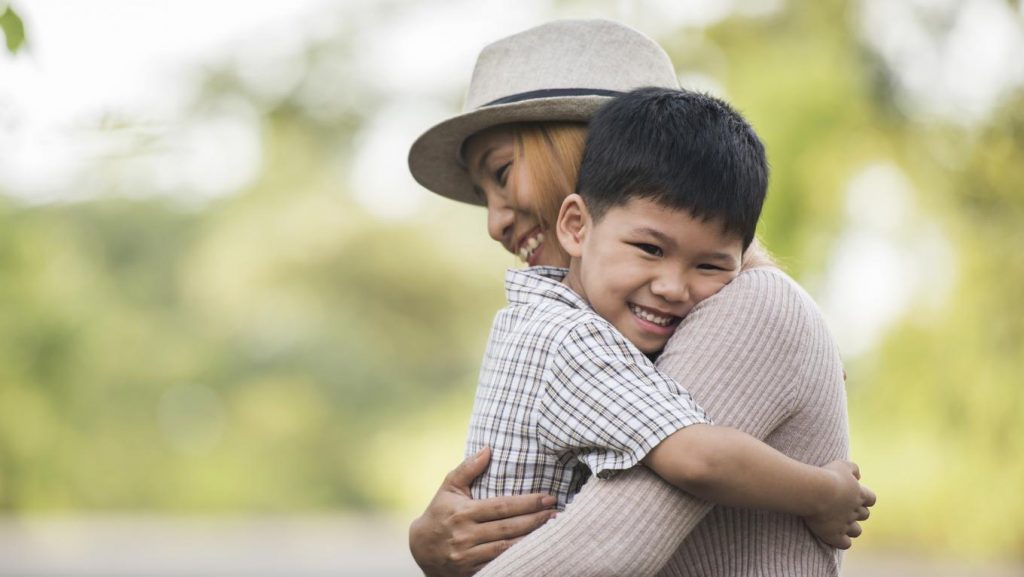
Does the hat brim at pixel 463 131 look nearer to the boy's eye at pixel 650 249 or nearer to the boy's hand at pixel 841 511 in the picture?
the boy's eye at pixel 650 249

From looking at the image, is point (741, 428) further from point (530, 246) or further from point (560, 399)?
point (530, 246)

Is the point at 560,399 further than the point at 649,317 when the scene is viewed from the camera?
No

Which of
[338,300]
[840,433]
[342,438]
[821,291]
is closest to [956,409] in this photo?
[821,291]

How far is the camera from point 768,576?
187cm

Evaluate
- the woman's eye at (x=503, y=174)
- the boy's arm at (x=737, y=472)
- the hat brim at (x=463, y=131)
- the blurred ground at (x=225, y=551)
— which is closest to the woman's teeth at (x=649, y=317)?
the boy's arm at (x=737, y=472)

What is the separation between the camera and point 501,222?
97.8 inches

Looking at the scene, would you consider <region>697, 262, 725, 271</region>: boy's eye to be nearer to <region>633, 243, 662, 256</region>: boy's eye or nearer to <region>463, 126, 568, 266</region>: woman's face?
<region>633, 243, 662, 256</region>: boy's eye

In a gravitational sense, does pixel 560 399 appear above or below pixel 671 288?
below

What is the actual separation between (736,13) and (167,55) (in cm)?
814

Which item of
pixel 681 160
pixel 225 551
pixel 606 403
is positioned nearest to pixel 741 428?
pixel 606 403

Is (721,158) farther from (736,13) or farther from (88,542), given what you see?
(88,542)

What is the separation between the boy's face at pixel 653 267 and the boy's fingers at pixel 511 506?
29 cm

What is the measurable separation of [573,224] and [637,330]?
0.83 feet

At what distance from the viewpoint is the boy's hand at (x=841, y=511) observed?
186 cm
